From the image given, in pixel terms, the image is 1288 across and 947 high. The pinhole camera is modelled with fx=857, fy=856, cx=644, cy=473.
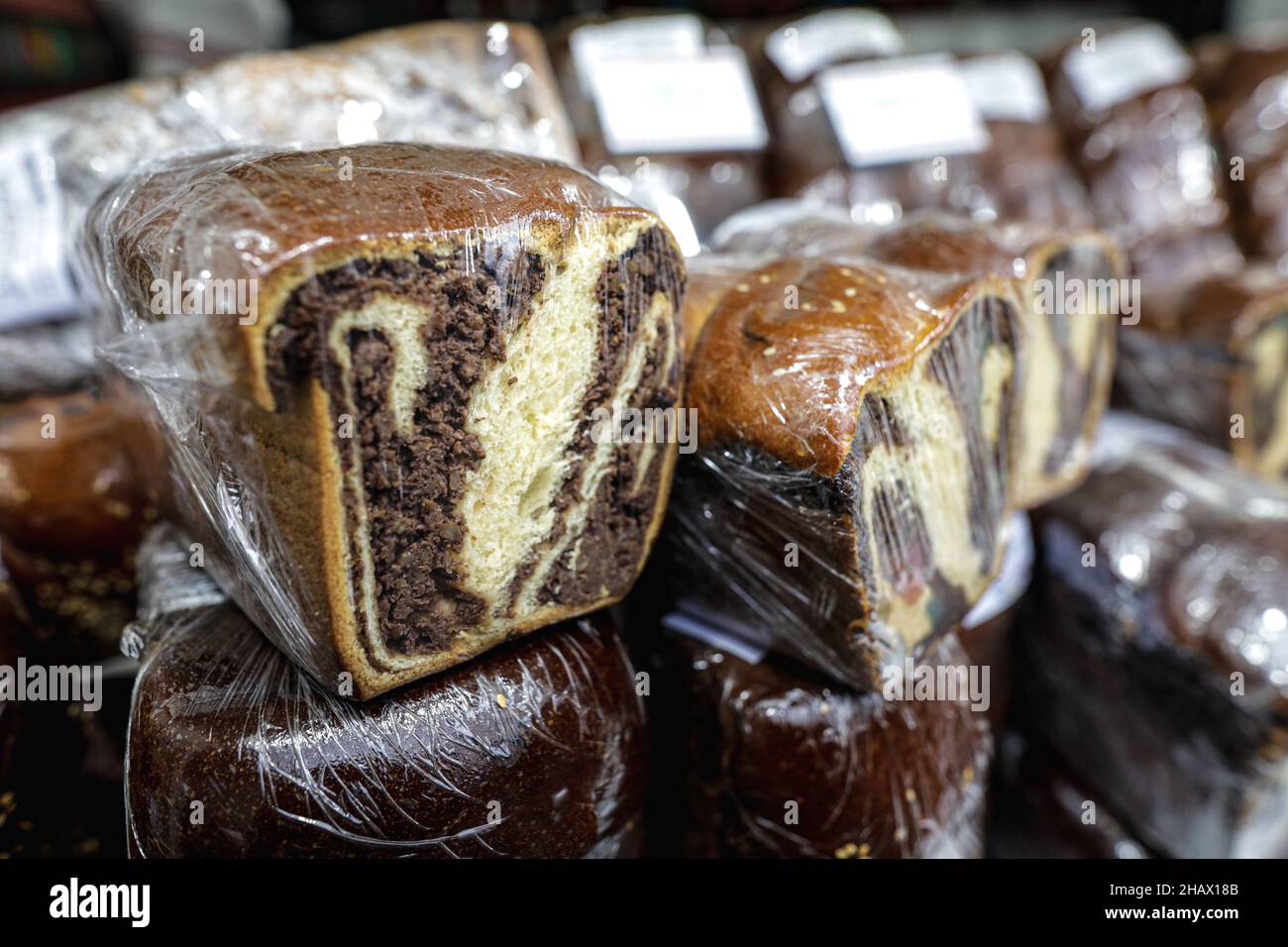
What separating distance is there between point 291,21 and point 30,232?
1.28m

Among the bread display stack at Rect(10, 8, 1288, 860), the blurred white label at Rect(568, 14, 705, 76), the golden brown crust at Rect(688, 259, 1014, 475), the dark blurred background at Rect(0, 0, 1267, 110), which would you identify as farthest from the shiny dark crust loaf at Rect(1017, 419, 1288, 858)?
the dark blurred background at Rect(0, 0, 1267, 110)

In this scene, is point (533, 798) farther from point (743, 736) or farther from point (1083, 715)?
point (1083, 715)

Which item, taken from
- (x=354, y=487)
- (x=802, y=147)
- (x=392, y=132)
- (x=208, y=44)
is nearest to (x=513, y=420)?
(x=354, y=487)

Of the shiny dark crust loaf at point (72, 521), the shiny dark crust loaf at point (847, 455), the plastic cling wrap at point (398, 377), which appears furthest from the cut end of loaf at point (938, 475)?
the shiny dark crust loaf at point (72, 521)

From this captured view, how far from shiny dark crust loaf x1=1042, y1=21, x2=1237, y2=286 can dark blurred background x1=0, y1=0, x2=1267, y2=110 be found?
725 mm

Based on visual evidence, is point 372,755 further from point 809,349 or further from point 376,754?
point 809,349

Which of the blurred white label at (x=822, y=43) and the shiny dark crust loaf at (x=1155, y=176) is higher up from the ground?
the blurred white label at (x=822, y=43)

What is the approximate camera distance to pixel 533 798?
976mm

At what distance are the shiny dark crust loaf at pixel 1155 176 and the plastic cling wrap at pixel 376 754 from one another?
7.26ft

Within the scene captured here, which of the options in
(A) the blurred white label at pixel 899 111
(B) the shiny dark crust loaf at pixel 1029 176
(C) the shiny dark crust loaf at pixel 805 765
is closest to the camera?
(C) the shiny dark crust loaf at pixel 805 765

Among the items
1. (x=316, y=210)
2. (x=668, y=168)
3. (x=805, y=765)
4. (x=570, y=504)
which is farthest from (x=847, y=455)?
(x=668, y=168)

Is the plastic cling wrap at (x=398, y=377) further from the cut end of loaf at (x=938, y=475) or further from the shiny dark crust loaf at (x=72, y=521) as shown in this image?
the shiny dark crust loaf at (x=72, y=521)

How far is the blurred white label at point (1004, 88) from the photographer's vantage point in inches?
94.3

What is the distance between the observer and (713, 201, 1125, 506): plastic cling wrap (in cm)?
135
